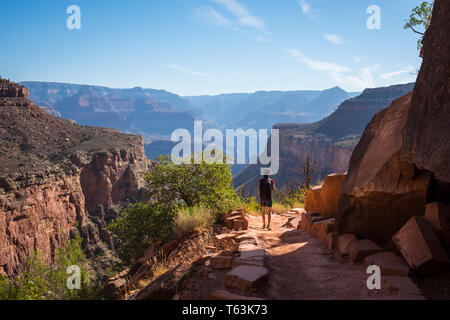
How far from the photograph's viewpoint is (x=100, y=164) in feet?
194

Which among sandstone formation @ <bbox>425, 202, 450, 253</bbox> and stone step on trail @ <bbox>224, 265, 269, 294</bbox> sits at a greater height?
sandstone formation @ <bbox>425, 202, 450, 253</bbox>

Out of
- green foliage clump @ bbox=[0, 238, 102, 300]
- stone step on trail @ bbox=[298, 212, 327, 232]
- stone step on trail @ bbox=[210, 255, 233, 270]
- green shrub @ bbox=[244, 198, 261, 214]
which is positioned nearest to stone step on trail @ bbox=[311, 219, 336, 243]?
stone step on trail @ bbox=[298, 212, 327, 232]

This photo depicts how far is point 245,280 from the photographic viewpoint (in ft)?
13.9

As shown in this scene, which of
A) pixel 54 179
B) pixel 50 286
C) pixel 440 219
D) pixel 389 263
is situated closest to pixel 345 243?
pixel 389 263

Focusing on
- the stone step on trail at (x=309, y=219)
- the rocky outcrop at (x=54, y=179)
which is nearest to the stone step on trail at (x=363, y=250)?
the stone step on trail at (x=309, y=219)

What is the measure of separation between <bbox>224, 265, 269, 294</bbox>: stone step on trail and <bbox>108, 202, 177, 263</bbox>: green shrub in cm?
573

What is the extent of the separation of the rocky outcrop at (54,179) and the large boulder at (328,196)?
69.6 ft

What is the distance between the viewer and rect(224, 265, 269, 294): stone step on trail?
→ 13.8 ft

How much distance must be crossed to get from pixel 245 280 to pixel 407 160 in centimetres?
327

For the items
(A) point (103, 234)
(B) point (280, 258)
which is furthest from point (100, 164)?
(B) point (280, 258)

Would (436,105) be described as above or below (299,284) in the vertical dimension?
above

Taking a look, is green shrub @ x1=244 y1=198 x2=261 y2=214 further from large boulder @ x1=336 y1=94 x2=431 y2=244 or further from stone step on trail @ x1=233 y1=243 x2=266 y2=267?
large boulder @ x1=336 y1=94 x2=431 y2=244
